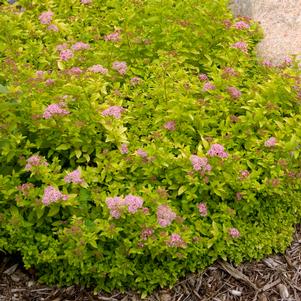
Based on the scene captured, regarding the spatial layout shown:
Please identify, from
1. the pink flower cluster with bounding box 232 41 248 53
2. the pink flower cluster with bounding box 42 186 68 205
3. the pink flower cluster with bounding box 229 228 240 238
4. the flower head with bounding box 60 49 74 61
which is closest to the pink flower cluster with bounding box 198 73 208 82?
the pink flower cluster with bounding box 232 41 248 53

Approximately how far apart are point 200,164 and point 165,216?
0.36m

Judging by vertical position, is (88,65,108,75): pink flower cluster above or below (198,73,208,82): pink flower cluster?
below

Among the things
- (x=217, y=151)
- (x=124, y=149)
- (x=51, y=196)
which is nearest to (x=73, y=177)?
(x=51, y=196)

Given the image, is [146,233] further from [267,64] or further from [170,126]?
→ [267,64]

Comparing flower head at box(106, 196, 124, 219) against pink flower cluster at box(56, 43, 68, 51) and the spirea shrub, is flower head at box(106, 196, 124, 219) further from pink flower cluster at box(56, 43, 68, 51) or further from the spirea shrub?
pink flower cluster at box(56, 43, 68, 51)

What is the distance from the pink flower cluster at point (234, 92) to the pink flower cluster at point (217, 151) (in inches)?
21.8

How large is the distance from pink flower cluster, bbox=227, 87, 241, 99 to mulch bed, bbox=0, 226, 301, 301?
1036 mm

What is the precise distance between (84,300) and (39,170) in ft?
2.51

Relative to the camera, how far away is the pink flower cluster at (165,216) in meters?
2.87

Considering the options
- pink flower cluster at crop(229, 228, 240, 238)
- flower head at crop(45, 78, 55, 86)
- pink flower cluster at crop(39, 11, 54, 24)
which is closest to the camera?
pink flower cluster at crop(229, 228, 240, 238)

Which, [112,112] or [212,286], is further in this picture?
[112,112]

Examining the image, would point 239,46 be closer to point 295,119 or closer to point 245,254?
point 295,119

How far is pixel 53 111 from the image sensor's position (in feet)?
9.93

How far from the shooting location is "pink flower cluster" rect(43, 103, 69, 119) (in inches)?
119
